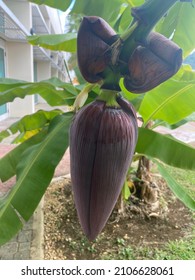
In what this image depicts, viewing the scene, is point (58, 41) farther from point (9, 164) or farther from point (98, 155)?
point (98, 155)

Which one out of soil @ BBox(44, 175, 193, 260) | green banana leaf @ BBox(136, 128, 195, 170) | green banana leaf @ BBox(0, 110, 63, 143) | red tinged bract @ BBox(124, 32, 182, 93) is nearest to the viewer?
red tinged bract @ BBox(124, 32, 182, 93)

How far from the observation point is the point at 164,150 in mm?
711

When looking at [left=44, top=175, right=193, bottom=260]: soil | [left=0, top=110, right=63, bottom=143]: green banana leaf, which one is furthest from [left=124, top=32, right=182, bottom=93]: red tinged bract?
[left=44, top=175, right=193, bottom=260]: soil

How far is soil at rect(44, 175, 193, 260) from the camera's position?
→ 110cm

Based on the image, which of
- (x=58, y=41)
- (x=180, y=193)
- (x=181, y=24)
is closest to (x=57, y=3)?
(x=58, y=41)

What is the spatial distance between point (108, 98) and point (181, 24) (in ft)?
1.66

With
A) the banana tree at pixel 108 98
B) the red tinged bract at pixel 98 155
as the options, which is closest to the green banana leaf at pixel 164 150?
the banana tree at pixel 108 98

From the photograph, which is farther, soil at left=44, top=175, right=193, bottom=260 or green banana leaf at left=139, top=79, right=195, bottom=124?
soil at left=44, top=175, right=193, bottom=260

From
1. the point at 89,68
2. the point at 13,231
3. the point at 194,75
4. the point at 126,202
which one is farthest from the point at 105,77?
the point at 126,202

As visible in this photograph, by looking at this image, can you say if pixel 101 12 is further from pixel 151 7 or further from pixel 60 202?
pixel 60 202

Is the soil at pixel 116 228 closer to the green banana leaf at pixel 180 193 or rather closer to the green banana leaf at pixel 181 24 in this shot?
the green banana leaf at pixel 180 193

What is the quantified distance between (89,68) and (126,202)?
125 cm

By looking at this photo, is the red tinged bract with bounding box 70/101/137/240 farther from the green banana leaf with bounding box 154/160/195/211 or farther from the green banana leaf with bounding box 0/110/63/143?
the green banana leaf with bounding box 0/110/63/143

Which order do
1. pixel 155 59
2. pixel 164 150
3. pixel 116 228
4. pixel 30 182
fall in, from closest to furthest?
pixel 155 59 → pixel 30 182 → pixel 164 150 → pixel 116 228
